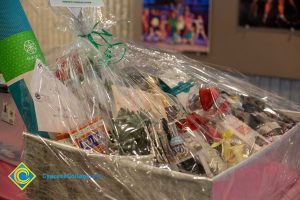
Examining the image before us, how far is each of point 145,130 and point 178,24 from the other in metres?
1.84

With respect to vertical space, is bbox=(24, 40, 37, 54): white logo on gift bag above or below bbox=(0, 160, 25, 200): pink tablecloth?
above

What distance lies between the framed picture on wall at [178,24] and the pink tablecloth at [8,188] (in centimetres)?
168

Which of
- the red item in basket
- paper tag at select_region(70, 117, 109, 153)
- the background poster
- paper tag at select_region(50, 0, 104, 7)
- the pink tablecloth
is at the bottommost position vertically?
the pink tablecloth

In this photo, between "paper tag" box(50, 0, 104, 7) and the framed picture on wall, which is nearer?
"paper tag" box(50, 0, 104, 7)

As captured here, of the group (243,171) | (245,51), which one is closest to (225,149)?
(243,171)

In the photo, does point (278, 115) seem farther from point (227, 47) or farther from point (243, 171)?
point (227, 47)

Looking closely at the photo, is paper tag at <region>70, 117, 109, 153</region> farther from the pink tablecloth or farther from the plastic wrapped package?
the pink tablecloth

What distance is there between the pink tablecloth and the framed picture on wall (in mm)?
1679

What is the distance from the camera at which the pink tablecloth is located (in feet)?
2.84

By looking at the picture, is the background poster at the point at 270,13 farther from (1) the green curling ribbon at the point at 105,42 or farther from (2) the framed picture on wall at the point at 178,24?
(1) the green curling ribbon at the point at 105,42

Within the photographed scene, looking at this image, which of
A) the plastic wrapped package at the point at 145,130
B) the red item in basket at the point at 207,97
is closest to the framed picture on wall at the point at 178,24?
the plastic wrapped package at the point at 145,130

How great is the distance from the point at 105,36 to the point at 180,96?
0.20 meters

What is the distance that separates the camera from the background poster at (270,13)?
7.61 ft

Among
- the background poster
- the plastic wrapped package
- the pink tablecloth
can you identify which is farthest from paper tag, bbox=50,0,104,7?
the background poster
